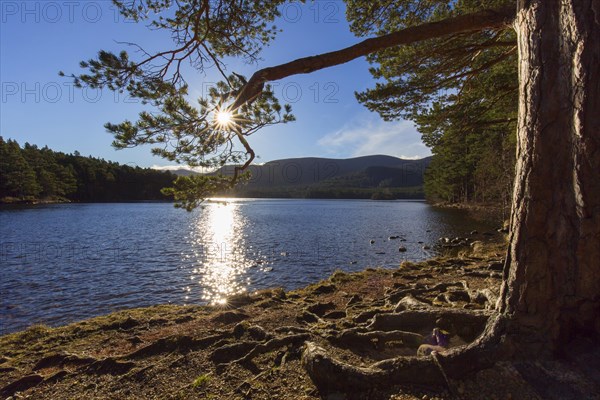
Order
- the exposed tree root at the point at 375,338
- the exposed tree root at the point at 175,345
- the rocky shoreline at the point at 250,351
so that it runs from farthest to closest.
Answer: the exposed tree root at the point at 175,345
the exposed tree root at the point at 375,338
the rocky shoreline at the point at 250,351

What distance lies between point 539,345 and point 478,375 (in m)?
0.72

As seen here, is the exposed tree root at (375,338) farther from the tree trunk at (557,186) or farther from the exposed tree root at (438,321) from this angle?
the tree trunk at (557,186)

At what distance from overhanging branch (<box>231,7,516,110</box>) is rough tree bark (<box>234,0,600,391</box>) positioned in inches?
33.6

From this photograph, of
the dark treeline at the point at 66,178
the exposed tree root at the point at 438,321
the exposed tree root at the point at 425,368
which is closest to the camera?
the exposed tree root at the point at 425,368

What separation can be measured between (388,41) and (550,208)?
10.3ft

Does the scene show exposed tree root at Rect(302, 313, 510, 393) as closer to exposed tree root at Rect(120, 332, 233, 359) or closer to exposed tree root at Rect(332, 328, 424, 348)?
exposed tree root at Rect(332, 328, 424, 348)

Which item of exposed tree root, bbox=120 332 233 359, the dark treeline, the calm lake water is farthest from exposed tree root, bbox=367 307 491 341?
the dark treeline

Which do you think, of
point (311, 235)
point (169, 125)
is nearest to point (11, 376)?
point (169, 125)

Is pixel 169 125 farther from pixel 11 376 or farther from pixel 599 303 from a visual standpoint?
pixel 599 303

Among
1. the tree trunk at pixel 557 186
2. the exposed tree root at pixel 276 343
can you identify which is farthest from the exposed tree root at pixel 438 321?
the exposed tree root at pixel 276 343

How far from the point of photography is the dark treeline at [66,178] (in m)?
82.8

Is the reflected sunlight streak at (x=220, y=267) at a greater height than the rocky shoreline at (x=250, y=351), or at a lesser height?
lesser

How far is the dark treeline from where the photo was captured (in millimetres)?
82812

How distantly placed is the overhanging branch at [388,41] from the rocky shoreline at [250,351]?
4136mm
